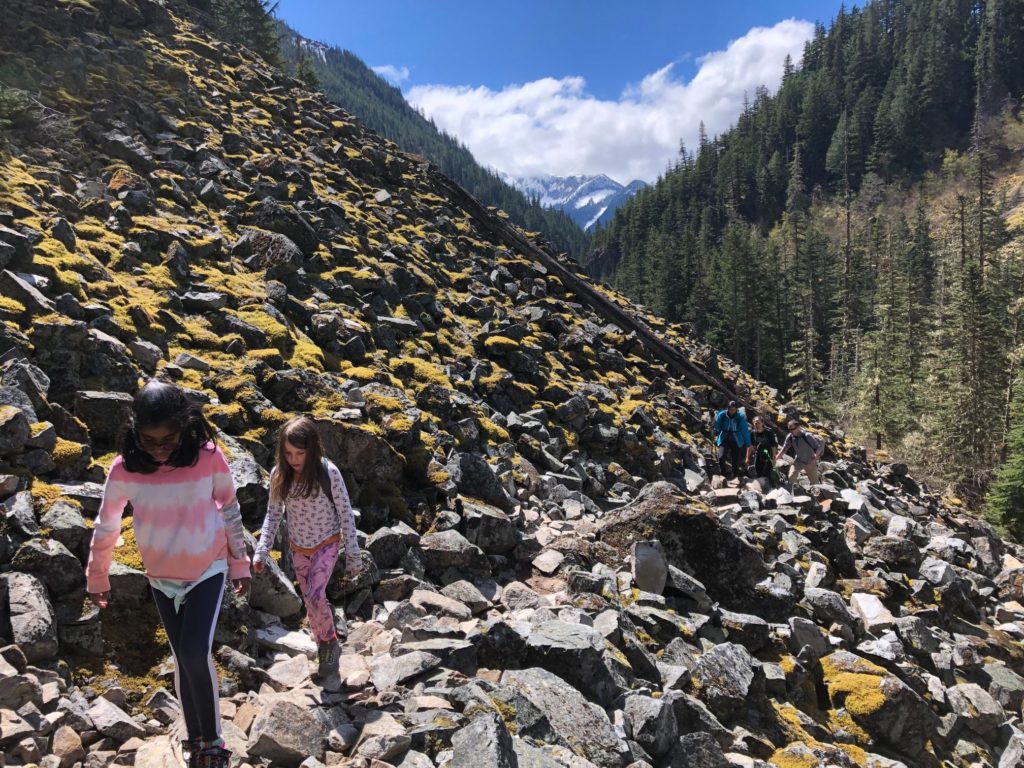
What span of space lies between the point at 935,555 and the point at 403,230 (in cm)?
2305

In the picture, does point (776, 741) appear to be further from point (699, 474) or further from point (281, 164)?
point (281, 164)

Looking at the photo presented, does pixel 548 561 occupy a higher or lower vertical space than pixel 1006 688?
lower

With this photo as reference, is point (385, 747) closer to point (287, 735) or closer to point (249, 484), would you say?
point (287, 735)

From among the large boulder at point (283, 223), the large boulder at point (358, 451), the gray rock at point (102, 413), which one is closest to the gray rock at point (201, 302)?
the large boulder at point (358, 451)

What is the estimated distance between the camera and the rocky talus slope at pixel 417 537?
5.29m

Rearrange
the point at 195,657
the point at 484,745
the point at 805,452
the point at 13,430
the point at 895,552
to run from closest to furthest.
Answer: the point at 195,657 → the point at 484,745 → the point at 13,430 → the point at 895,552 → the point at 805,452

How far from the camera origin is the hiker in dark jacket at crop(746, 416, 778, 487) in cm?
1795

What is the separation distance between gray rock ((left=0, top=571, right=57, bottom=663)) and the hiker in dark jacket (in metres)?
17.0

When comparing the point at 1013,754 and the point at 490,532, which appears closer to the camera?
the point at 1013,754

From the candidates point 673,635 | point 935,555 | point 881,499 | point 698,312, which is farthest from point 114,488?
point 698,312

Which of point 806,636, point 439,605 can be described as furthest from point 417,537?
point 806,636

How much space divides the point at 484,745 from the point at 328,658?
2.08 meters

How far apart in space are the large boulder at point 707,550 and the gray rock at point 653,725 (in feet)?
13.3

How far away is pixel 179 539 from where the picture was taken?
4152 mm
